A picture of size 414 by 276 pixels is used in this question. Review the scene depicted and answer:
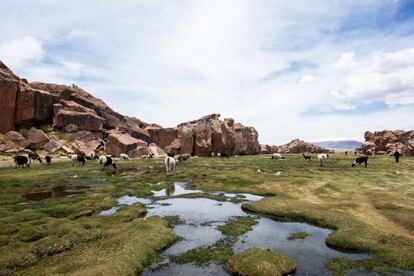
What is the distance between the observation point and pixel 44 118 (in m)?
113

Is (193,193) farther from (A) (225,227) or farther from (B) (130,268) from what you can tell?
(B) (130,268)

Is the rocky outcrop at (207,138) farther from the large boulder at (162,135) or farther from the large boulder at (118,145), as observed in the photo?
the large boulder at (118,145)

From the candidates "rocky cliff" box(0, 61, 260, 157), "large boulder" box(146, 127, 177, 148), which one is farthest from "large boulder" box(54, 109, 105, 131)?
"large boulder" box(146, 127, 177, 148)

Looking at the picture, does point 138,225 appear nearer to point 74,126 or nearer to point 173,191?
point 173,191

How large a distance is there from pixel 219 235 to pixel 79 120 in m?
105

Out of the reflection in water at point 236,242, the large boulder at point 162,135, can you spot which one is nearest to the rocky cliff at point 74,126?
the large boulder at point 162,135

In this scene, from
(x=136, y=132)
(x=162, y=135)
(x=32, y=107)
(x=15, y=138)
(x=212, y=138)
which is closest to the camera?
(x=15, y=138)

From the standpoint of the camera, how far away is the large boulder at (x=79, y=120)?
360 ft

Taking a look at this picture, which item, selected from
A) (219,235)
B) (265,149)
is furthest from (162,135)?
(219,235)

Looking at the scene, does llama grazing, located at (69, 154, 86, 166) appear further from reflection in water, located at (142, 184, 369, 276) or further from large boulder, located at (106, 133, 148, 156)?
reflection in water, located at (142, 184, 369, 276)

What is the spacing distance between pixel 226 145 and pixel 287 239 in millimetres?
112301

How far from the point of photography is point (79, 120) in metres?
113

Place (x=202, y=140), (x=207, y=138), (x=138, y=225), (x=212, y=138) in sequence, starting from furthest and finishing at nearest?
(x=212, y=138)
(x=207, y=138)
(x=202, y=140)
(x=138, y=225)

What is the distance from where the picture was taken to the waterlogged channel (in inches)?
614
